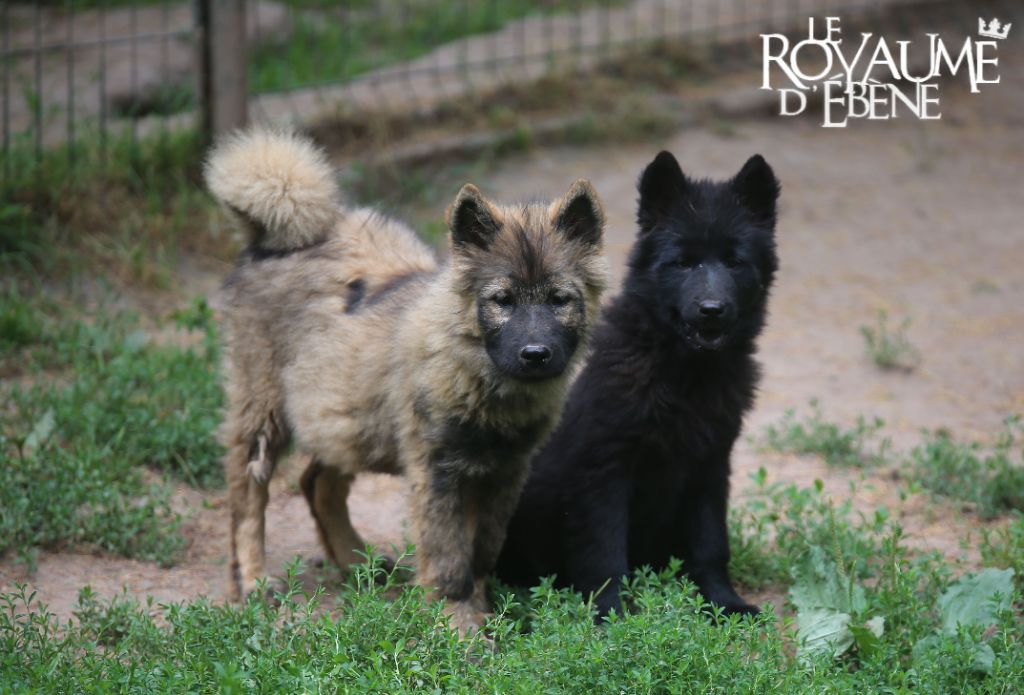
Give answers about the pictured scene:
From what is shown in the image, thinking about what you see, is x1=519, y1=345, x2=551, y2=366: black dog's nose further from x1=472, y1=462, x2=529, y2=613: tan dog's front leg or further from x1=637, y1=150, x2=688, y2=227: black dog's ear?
x1=637, y1=150, x2=688, y2=227: black dog's ear

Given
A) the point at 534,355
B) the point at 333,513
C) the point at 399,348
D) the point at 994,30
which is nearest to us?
the point at 534,355

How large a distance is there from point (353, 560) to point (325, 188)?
157 centimetres

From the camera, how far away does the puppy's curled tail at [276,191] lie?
521cm

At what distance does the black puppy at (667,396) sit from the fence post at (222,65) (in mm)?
3968

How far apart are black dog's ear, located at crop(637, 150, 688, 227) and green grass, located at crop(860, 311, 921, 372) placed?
9.89 feet

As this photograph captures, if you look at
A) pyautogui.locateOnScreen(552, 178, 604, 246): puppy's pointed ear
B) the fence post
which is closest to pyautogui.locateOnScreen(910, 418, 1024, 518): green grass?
pyautogui.locateOnScreen(552, 178, 604, 246): puppy's pointed ear

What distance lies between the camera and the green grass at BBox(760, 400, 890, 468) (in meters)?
6.52

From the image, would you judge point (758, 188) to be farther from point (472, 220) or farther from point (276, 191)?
point (276, 191)

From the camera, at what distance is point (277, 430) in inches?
208

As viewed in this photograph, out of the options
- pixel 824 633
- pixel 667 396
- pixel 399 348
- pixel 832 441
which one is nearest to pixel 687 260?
pixel 667 396

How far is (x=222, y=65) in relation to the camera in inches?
322

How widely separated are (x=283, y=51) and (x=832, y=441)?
606 centimetres

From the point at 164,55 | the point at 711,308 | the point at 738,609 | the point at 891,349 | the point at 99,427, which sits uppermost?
the point at 164,55

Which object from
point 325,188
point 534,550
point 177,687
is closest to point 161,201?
point 325,188
